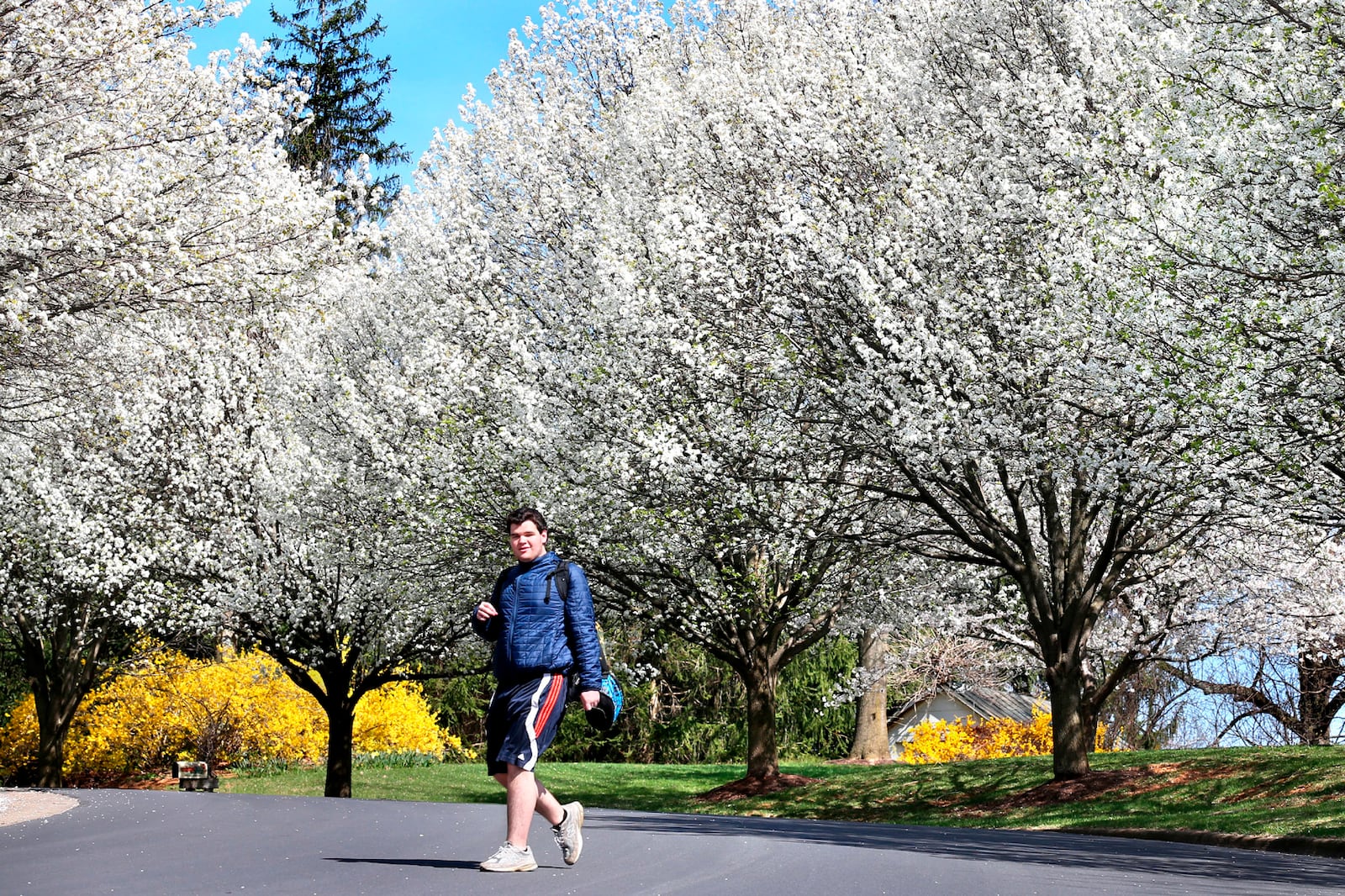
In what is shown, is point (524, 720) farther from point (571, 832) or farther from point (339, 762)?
point (339, 762)

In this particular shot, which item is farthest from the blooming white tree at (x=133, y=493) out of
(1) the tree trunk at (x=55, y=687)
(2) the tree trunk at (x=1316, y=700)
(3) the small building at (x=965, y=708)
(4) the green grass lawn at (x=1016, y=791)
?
(3) the small building at (x=965, y=708)

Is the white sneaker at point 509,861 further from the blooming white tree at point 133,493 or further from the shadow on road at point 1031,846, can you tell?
the blooming white tree at point 133,493

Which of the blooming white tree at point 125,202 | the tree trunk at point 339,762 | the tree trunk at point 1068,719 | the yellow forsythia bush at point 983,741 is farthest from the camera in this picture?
the yellow forsythia bush at point 983,741

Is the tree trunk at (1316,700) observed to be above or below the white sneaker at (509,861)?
above

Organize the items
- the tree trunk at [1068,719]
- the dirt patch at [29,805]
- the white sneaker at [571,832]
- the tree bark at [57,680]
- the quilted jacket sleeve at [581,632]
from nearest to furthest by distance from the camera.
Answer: the quilted jacket sleeve at [581,632] < the white sneaker at [571,832] < the dirt patch at [29,805] < the tree trunk at [1068,719] < the tree bark at [57,680]

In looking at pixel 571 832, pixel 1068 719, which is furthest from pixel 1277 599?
pixel 571 832

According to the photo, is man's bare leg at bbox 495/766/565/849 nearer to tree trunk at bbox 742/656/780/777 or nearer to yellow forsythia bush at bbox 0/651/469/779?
tree trunk at bbox 742/656/780/777

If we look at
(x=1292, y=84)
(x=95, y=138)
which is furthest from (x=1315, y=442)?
(x=95, y=138)

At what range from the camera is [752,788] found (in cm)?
2005

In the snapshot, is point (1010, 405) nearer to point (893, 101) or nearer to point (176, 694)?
point (893, 101)

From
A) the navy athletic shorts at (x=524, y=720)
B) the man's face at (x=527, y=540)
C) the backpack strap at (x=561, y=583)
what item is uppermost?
the man's face at (x=527, y=540)

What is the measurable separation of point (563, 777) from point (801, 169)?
13.5m

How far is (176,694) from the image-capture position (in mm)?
27531

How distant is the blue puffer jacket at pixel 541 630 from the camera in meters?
7.05
